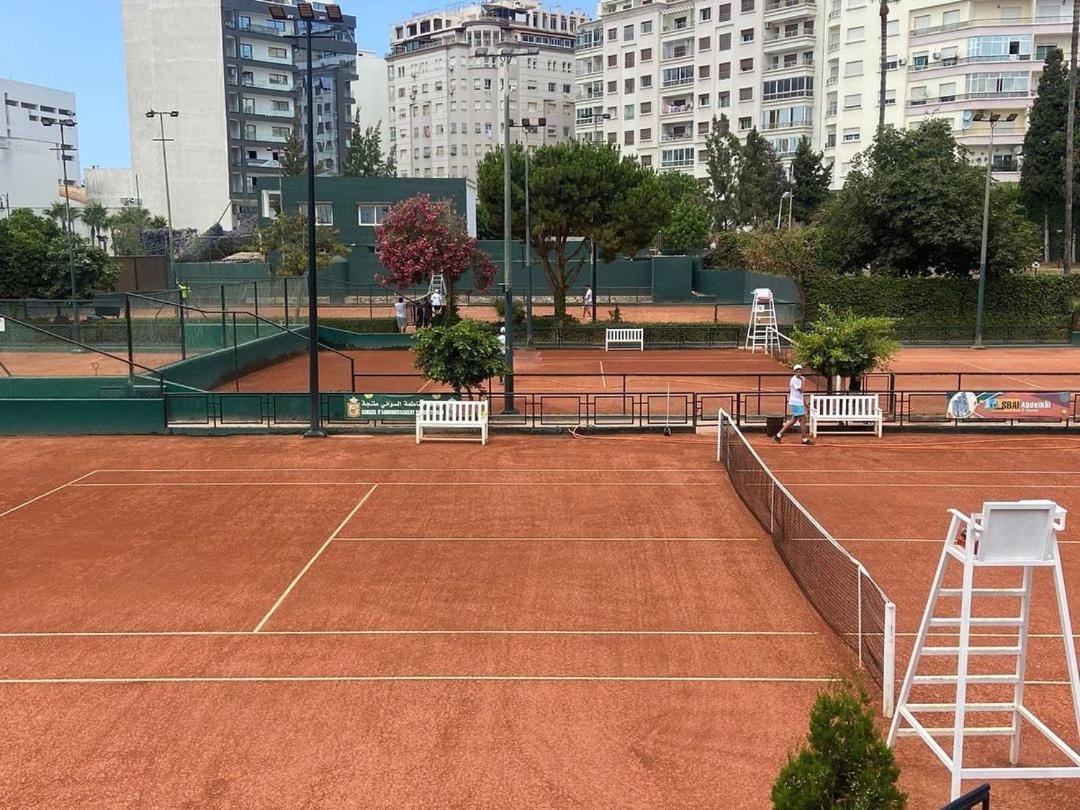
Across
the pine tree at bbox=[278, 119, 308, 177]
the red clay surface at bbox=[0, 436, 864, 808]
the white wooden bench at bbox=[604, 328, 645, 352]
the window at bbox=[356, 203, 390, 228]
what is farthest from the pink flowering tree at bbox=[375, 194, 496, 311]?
the pine tree at bbox=[278, 119, 308, 177]

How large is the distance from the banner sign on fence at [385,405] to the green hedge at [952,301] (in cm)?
2808

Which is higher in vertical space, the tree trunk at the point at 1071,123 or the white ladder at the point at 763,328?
the tree trunk at the point at 1071,123

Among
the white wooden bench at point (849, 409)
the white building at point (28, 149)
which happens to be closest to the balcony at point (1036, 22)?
the white wooden bench at point (849, 409)

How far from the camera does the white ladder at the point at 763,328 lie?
43156 mm

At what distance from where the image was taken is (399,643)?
1204 cm

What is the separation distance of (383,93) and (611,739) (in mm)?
129870

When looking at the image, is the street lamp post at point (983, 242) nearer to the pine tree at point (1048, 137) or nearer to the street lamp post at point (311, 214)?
the pine tree at point (1048, 137)

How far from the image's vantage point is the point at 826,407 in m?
25.2

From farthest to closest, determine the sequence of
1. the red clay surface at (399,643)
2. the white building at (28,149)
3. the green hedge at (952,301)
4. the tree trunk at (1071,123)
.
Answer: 1. the white building at (28,149)
2. the tree trunk at (1071,123)
3. the green hedge at (952,301)
4. the red clay surface at (399,643)

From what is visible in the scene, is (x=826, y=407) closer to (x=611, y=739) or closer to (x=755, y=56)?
(x=611, y=739)

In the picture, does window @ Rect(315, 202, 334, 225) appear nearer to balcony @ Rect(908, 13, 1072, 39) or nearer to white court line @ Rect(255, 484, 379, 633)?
balcony @ Rect(908, 13, 1072, 39)

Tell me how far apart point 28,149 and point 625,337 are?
8719 centimetres

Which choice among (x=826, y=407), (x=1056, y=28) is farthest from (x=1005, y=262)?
(x=1056, y=28)

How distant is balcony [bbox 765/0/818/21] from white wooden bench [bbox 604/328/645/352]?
51.8 m
